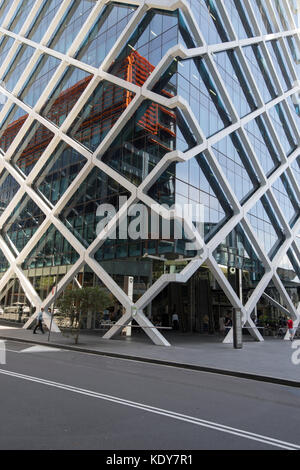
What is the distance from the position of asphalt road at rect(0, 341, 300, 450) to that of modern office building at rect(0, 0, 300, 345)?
9140 millimetres

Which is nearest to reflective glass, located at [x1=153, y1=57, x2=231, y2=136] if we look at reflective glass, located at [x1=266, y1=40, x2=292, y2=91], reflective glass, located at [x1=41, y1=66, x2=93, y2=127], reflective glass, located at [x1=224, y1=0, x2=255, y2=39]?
reflective glass, located at [x1=224, y1=0, x2=255, y2=39]

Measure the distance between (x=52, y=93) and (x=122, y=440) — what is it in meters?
27.8

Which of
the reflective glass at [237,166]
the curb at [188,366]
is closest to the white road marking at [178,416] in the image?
the curb at [188,366]

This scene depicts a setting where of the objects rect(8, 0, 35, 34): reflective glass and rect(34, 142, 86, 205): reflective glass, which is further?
rect(8, 0, 35, 34): reflective glass

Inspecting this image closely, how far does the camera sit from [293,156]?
104 feet

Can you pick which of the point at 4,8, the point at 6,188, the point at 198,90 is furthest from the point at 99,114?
the point at 4,8

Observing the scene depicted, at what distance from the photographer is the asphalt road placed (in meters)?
4.61

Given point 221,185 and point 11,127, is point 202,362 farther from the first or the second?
point 11,127

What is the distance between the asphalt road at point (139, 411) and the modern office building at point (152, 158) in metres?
9.14

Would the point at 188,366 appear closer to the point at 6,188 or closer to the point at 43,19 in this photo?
the point at 6,188

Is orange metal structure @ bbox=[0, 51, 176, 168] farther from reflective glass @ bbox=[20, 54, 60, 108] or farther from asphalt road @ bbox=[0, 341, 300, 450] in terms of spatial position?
asphalt road @ bbox=[0, 341, 300, 450]

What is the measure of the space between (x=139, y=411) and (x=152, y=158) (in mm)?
15876

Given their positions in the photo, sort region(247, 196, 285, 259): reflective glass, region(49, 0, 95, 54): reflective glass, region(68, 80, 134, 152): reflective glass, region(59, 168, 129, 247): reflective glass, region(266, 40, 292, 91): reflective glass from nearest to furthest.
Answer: region(68, 80, 134, 152): reflective glass
region(59, 168, 129, 247): reflective glass
region(49, 0, 95, 54): reflective glass
region(247, 196, 285, 259): reflective glass
region(266, 40, 292, 91): reflective glass

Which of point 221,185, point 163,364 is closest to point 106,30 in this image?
point 221,185
